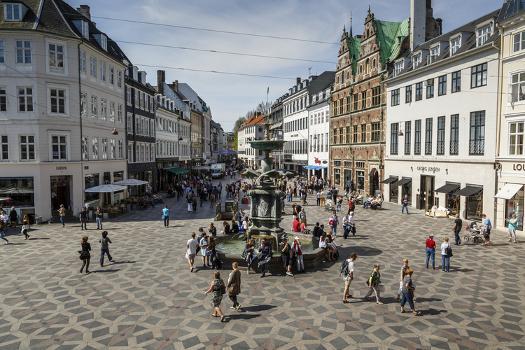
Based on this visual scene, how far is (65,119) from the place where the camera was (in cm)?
3022

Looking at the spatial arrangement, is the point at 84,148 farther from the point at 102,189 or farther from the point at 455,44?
the point at 455,44

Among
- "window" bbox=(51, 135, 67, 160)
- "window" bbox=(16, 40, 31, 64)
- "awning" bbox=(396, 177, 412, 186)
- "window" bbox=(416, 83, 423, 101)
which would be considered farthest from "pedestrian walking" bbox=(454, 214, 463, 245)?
"window" bbox=(16, 40, 31, 64)

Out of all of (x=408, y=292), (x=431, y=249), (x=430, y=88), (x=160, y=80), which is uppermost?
(x=160, y=80)

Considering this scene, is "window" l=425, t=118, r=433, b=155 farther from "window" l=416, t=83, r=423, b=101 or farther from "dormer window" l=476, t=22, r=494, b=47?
"dormer window" l=476, t=22, r=494, b=47

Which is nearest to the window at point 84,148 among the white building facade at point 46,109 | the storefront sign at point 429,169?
the white building facade at point 46,109

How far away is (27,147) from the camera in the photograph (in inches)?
1134

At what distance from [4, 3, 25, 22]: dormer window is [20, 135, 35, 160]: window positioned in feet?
29.3

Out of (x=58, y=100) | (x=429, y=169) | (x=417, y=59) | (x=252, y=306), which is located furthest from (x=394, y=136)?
(x=252, y=306)

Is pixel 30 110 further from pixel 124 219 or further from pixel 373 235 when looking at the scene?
pixel 373 235

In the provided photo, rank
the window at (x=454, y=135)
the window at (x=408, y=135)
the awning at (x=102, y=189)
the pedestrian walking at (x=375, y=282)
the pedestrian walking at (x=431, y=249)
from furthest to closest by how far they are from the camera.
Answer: the window at (x=408, y=135) → the window at (x=454, y=135) → the awning at (x=102, y=189) → the pedestrian walking at (x=431, y=249) → the pedestrian walking at (x=375, y=282)

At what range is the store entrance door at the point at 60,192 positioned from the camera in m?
30.2

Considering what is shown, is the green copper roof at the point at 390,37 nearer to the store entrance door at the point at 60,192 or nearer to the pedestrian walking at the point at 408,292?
the store entrance door at the point at 60,192

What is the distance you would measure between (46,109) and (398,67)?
110 ft

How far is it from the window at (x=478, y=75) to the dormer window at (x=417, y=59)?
800cm
